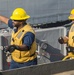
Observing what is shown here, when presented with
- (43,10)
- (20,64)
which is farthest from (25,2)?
(20,64)

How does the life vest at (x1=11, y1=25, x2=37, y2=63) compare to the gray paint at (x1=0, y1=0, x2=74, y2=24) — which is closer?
the life vest at (x1=11, y1=25, x2=37, y2=63)

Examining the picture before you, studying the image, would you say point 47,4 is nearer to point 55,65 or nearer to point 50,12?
point 50,12

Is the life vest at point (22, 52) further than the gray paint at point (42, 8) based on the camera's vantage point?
No

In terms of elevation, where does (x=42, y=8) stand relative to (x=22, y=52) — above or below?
below

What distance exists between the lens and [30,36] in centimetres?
533

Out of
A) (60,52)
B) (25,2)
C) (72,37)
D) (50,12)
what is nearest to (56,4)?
(50,12)

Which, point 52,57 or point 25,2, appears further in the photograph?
point 25,2

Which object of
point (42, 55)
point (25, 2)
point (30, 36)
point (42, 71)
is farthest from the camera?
point (25, 2)

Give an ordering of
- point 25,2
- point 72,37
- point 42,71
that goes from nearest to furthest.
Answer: point 42,71 < point 72,37 < point 25,2

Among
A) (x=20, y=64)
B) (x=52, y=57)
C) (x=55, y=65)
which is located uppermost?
(x=55, y=65)

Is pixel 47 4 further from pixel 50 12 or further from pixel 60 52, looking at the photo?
pixel 60 52

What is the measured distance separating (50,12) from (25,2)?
0.74 meters

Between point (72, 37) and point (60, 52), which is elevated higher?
point (72, 37)

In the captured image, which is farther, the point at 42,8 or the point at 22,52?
the point at 42,8
